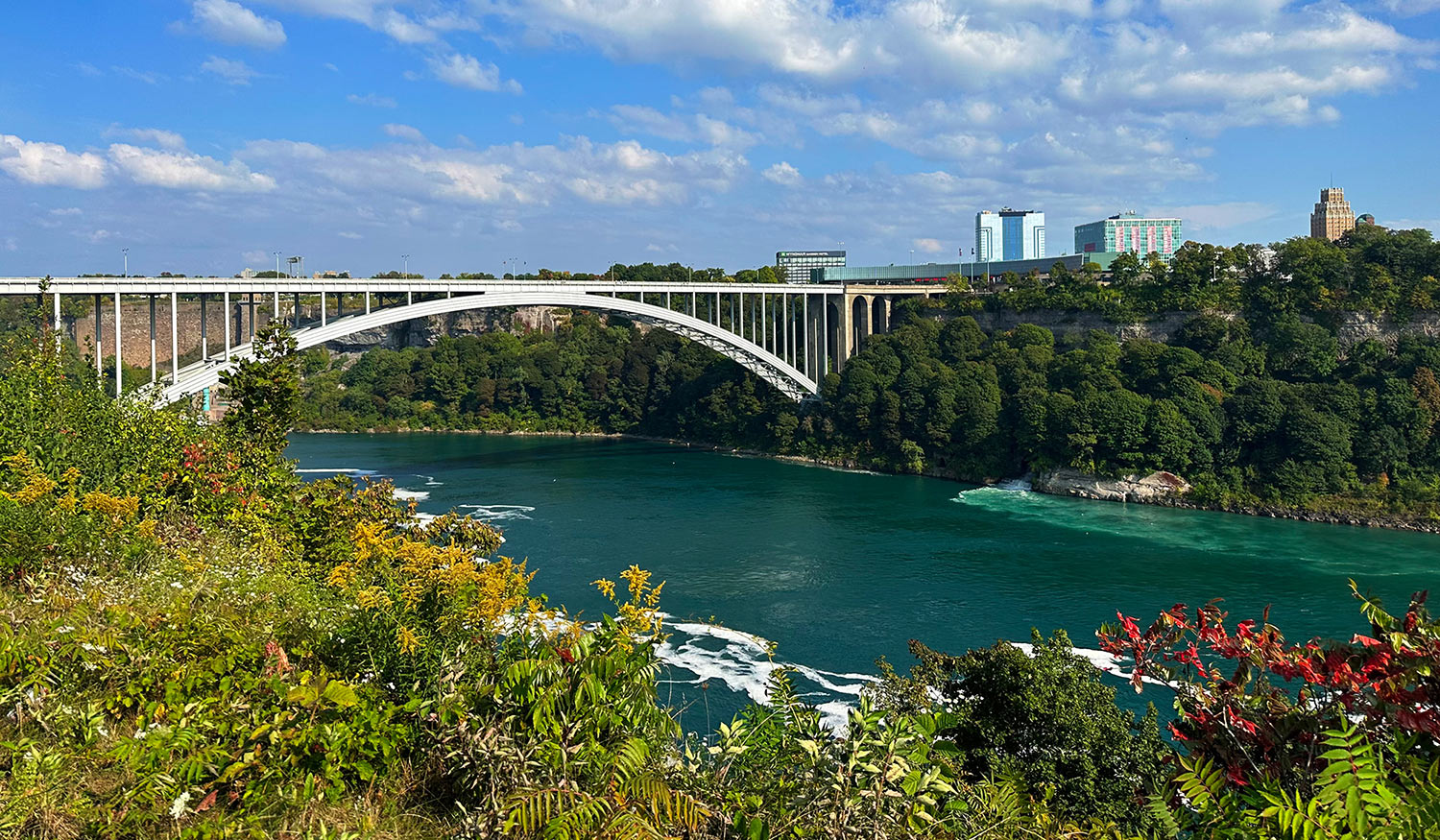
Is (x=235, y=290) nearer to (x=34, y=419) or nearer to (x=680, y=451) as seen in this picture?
(x=34, y=419)

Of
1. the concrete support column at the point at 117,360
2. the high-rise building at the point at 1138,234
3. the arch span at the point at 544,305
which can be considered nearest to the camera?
the concrete support column at the point at 117,360

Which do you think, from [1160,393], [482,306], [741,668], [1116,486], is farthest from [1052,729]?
[1160,393]

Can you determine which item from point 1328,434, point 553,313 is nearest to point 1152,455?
point 1328,434

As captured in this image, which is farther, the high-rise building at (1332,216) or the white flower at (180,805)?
the high-rise building at (1332,216)

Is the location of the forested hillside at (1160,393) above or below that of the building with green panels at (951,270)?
below

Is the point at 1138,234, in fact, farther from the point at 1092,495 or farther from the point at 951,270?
the point at 1092,495

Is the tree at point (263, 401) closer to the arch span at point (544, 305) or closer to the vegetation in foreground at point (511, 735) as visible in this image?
the arch span at point (544, 305)

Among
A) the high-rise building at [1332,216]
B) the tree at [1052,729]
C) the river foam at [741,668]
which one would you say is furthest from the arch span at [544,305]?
the high-rise building at [1332,216]
